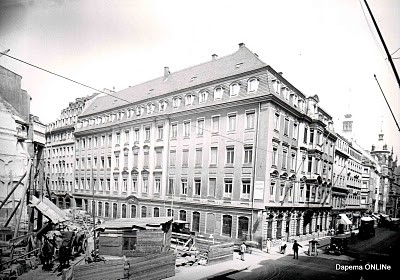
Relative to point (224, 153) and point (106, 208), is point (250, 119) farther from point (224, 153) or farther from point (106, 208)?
point (106, 208)

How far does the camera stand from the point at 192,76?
30.0 meters

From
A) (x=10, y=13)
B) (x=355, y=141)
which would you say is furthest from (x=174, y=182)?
(x=355, y=141)

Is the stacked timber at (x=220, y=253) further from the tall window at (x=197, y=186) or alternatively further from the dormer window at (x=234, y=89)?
the dormer window at (x=234, y=89)

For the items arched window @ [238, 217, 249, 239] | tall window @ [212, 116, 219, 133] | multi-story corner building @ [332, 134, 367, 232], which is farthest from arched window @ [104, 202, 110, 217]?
multi-story corner building @ [332, 134, 367, 232]

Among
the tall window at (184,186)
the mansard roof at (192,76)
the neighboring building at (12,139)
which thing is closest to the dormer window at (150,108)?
the mansard roof at (192,76)

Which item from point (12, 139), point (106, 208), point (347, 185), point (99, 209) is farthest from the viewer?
point (347, 185)

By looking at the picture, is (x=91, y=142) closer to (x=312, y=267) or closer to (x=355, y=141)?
(x=312, y=267)

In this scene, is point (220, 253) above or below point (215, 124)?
below

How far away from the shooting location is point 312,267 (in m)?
15.7

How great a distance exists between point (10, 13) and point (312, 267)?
63.5 feet

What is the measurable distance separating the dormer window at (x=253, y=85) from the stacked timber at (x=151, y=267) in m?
15.1

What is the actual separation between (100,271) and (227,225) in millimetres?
13632

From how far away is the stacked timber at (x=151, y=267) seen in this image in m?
11.5

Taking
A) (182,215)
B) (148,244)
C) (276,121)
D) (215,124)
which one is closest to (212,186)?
(182,215)
